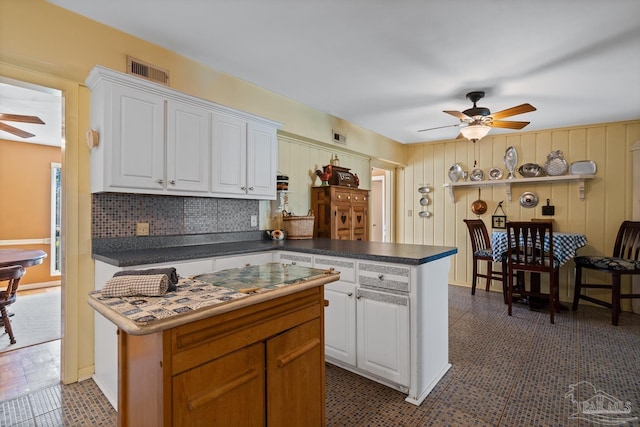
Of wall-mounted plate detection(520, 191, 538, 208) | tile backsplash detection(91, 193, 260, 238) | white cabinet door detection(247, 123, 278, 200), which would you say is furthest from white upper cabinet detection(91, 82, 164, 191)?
wall-mounted plate detection(520, 191, 538, 208)

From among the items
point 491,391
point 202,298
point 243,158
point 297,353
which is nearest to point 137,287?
point 202,298

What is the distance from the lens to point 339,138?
14.7ft

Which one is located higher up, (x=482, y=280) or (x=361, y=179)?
(x=361, y=179)

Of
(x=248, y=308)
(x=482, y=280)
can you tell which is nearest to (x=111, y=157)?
(x=248, y=308)

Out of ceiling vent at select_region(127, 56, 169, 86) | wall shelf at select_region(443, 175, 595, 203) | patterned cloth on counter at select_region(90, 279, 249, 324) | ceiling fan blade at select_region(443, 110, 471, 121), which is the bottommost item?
patterned cloth on counter at select_region(90, 279, 249, 324)

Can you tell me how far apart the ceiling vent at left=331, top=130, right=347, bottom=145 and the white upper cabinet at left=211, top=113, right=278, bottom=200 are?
4.20 ft

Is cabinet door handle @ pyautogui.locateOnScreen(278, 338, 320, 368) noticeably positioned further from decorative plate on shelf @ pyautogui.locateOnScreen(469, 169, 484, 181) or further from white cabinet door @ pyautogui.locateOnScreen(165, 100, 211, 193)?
decorative plate on shelf @ pyautogui.locateOnScreen(469, 169, 484, 181)

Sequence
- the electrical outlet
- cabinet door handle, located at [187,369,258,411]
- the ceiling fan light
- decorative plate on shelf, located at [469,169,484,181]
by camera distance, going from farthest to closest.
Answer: decorative plate on shelf, located at [469,169,484,181] < the ceiling fan light < the electrical outlet < cabinet door handle, located at [187,369,258,411]

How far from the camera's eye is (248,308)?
3.93 ft

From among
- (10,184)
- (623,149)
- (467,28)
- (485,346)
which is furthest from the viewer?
(10,184)

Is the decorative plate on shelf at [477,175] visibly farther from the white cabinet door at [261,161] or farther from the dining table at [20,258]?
the dining table at [20,258]

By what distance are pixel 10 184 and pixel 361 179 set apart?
211 inches

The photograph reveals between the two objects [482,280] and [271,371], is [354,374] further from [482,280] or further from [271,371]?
[482,280]

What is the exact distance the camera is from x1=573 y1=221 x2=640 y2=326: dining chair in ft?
11.5
